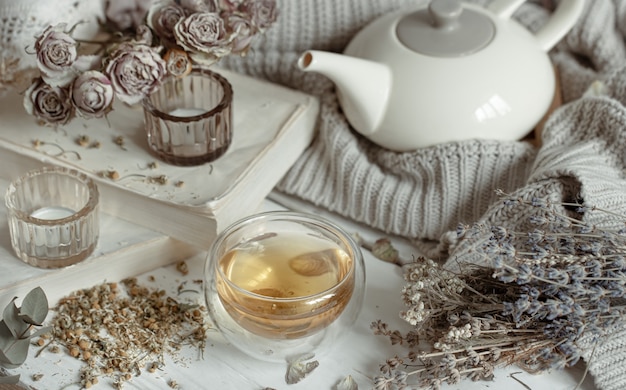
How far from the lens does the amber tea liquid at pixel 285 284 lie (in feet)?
2.56

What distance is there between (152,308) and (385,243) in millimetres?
272

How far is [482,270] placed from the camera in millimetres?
805

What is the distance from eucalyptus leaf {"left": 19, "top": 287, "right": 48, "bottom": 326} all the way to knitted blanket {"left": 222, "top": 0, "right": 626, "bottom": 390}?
0.34 meters

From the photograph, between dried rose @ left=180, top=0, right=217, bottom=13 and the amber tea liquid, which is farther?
dried rose @ left=180, top=0, right=217, bottom=13

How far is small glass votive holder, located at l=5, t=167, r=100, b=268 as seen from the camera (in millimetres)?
832

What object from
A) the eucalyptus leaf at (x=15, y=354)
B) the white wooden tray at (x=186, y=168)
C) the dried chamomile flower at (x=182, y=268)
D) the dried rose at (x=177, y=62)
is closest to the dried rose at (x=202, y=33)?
the dried rose at (x=177, y=62)

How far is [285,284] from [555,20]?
486 mm

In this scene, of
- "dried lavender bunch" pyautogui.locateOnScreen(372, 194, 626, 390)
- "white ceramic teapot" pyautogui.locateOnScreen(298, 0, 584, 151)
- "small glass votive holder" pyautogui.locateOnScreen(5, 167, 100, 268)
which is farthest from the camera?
"white ceramic teapot" pyautogui.locateOnScreen(298, 0, 584, 151)

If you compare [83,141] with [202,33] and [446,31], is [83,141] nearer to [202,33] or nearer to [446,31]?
[202,33]

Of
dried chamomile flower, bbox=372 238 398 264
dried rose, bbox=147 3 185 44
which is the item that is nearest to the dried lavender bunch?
dried chamomile flower, bbox=372 238 398 264

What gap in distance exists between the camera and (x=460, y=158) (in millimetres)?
935

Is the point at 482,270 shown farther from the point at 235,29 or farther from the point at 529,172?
the point at 235,29

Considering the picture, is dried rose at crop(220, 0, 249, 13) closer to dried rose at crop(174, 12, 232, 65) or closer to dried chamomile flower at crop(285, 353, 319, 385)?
dried rose at crop(174, 12, 232, 65)

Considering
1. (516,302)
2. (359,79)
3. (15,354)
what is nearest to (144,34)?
(359,79)
